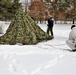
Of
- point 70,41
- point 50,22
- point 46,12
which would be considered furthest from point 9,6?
point 70,41

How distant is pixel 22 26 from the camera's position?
42.7ft

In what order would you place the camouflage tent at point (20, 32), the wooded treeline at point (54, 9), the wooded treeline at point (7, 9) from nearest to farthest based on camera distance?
the camouflage tent at point (20, 32)
the wooded treeline at point (7, 9)
the wooded treeline at point (54, 9)

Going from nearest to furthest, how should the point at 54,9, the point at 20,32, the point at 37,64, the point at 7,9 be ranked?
the point at 37,64, the point at 20,32, the point at 7,9, the point at 54,9

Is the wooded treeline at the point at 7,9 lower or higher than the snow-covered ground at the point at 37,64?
higher

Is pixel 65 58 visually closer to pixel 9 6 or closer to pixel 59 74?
pixel 59 74

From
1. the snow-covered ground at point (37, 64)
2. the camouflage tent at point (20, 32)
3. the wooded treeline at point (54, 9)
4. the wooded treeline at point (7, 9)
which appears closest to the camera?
the snow-covered ground at point (37, 64)

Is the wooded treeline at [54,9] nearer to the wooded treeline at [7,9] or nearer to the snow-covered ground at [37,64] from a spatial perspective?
the wooded treeline at [7,9]

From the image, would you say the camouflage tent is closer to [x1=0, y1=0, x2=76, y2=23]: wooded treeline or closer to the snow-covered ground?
the snow-covered ground

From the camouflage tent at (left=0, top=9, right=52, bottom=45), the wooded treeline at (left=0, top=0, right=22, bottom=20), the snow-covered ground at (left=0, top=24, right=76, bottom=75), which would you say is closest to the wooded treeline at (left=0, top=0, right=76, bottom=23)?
the wooded treeline at (left=0, top=0, right=22, bottom=20)

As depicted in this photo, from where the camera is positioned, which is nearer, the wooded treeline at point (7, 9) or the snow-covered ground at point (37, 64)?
the snow-covered ground at point (37, 64)

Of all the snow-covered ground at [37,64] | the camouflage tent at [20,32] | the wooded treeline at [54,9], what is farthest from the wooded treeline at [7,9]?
the snow-covered ground at [37,64]

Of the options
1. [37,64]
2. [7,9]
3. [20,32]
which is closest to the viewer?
[37,64]

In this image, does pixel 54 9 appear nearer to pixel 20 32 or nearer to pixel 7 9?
pixel 7 9

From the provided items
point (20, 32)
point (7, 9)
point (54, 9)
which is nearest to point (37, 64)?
point (20, 32)
